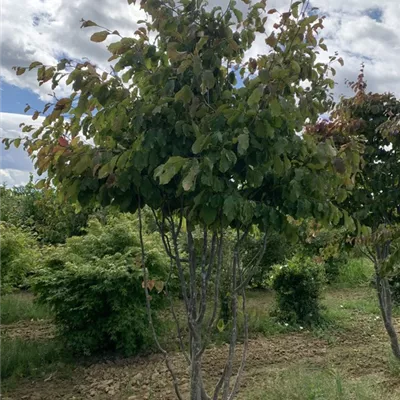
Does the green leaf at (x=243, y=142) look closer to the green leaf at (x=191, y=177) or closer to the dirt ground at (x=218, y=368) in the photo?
the green leaf at (x=191, y=177)

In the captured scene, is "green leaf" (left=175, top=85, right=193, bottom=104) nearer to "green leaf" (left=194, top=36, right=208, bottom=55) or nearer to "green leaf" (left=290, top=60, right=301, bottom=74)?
"green leaf" (left=194, top=36, right=208, bottom=55)

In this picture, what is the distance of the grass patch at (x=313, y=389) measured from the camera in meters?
3.78

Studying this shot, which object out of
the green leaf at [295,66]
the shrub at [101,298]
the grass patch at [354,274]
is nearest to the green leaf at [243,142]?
the green leaf at [295,66]

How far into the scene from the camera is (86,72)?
2.09 metres

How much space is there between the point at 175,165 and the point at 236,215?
0.38 m

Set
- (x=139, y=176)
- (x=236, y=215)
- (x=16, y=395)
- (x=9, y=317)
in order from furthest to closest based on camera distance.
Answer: (x=9, y=317), (x=16, y=395), (x=139, y=176), (x=236, y=215)

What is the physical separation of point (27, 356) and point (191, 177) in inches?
175

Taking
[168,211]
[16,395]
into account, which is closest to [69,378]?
[16,395]

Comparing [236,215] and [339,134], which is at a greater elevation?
[339,134]

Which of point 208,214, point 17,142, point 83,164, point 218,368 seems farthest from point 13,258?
point 208,214

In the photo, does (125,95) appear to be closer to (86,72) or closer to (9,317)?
(86,72)

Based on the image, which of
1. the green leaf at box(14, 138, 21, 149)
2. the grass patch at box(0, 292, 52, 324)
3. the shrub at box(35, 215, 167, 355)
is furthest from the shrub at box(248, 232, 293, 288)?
the green leaf at box(14, 138, 21, 149)

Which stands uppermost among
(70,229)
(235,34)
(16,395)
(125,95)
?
(235,34)

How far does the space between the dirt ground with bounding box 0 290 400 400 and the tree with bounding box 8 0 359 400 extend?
2.49 meters
